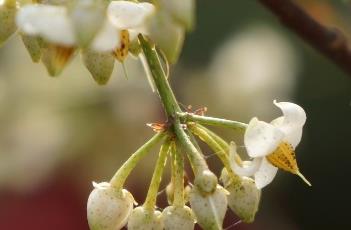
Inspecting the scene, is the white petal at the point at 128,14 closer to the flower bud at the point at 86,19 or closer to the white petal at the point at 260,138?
the flower bud at the point at 86,19

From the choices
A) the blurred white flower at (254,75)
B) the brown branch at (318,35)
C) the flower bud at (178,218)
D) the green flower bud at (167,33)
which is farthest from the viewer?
the blurred white flower at (254,75)

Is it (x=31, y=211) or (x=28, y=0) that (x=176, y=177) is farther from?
(x=31, y=211)

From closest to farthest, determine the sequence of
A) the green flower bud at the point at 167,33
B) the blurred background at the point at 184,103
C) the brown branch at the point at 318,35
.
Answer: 1. the green flower bud at the point at 167,33
2. the brown branch at the point at 318,35
3. the blurred background at the point at 184,103

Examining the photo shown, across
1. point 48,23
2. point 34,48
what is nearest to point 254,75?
point 34,48

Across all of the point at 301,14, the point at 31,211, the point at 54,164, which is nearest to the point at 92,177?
the point at 54,164

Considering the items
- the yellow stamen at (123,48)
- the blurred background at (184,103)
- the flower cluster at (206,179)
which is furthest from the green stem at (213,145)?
the blurred background at (184,103)

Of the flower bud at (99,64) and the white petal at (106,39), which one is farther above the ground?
the white petal at (106,39)
